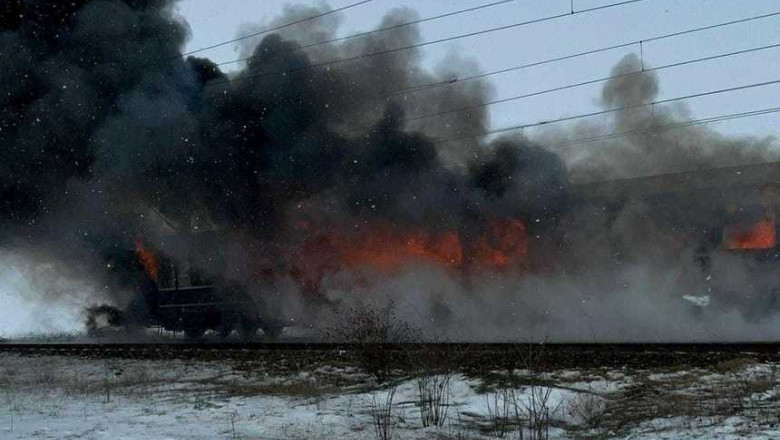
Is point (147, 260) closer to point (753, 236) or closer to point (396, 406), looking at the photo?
point (396, 406)

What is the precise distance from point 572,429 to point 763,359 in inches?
196

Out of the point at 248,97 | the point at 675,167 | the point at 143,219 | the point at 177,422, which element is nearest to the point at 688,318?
the point at 675,167

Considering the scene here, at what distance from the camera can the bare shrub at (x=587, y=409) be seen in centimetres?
731

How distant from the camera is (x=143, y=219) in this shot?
2655 cm

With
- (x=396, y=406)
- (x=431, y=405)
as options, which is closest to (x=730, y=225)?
(x=396, y=406)

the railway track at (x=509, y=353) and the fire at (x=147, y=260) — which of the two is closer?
the railway track at (x=509, y=353)

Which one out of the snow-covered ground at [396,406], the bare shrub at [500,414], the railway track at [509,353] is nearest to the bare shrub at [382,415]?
the snow-covered ground at [396,406]

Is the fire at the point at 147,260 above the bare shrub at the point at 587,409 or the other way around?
above

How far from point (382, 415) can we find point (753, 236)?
41.0 ft

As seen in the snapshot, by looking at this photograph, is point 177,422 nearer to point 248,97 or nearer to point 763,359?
point 763,359

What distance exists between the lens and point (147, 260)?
25.4m

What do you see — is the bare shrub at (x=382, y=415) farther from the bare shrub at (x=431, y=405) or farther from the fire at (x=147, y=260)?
the fire at (x=147, y=260)

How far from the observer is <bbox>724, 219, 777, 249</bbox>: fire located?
52.1 feet

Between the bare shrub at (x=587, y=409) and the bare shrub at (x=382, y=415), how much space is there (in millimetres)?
2024
